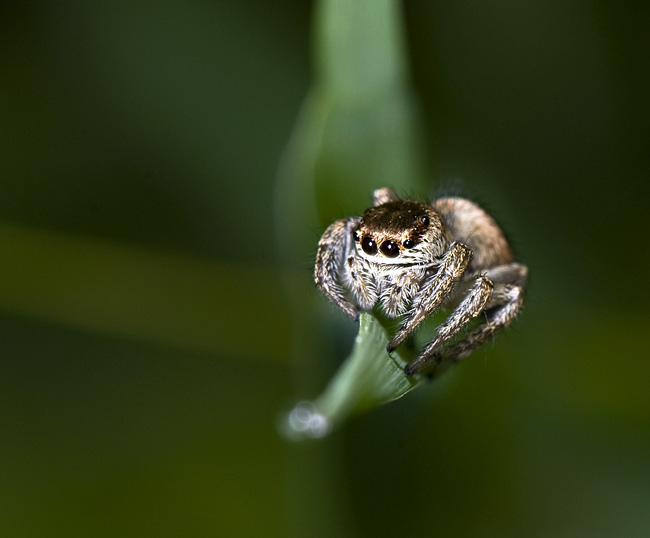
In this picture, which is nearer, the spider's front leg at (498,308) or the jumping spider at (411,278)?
the jumping spider at (411,278)

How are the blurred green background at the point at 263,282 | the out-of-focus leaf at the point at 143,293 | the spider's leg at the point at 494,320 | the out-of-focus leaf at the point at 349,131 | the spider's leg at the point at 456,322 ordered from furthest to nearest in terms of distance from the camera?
the out-of-focus leaf at the point at 143,293, the blurred green background at the point at 263,282, the out-of-focus leaf at the point at 349,131, the spider's leg at the point at 494,320, the spider's leg at the point at 456,322

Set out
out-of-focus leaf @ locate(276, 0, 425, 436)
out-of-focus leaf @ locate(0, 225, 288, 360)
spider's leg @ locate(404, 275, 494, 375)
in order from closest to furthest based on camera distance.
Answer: spider's leg @ locate(404, 275, 494, 375) < out-of-focus leaf @ locate(276, 0, 425, 436) < out-of-focus leaf @ locate(0, 225, 288, 360)

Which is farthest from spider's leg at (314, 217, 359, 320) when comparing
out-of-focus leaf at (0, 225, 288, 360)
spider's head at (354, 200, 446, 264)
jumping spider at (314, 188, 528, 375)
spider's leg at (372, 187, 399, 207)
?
out-of-focus leaf at (0, 225, 288, 360)

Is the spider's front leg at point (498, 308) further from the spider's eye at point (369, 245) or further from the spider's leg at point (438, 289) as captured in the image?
the spider's eye at point (369, 245)

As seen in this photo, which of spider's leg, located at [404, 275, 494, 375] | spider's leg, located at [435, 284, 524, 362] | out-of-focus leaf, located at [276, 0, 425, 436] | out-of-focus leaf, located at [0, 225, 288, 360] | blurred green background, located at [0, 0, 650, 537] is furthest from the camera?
out-of-focus leaf, located at [0, 225, 288, 360]

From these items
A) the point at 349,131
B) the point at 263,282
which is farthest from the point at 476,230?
the point at 263,282

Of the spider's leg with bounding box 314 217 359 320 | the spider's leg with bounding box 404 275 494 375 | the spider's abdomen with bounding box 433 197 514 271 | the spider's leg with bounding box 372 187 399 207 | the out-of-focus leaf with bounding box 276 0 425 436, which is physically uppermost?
the out-of-focus leaf with bounding box 276 0 425 436

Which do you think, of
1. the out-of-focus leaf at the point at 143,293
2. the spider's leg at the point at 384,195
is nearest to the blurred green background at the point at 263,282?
the out-of-focus leaf at the point at 143,293

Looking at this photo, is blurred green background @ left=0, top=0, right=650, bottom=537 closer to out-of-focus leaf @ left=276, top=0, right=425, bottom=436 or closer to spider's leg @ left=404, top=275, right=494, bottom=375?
out-of-focus leaf @ left=276, top=0, right=425, bottom=436
